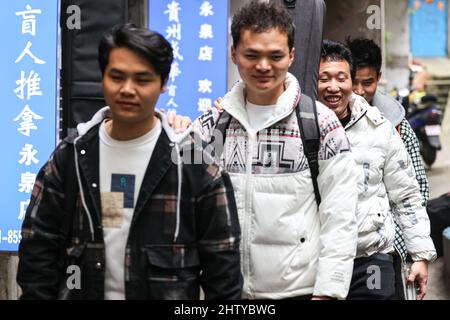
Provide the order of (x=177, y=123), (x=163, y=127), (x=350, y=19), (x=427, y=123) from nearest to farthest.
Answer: (x=163, y=127) < (x=177, y=123) < (x=350, y=19) < (x=427, y=123)

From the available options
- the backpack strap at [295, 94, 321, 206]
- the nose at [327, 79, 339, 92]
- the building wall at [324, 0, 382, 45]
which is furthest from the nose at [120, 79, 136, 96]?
the building wall at [324, 0, 382, 45]

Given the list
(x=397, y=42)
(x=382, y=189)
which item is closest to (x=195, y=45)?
(x=382, y=189)

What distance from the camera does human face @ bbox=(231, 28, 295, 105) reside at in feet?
10.5

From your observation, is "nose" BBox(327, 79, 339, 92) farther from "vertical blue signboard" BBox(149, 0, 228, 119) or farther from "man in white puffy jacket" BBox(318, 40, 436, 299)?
"vertical blue signboard" BBox(149, 0, 228, 119)

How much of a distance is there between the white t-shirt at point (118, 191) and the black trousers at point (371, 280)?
1.34 m

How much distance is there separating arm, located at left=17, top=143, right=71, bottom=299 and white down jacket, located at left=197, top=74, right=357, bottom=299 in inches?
29.3

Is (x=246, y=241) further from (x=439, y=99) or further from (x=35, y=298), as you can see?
(x=439, y=99)

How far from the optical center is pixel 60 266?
2938mm

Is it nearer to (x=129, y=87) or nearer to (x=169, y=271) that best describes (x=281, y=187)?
(x=169, y=271)

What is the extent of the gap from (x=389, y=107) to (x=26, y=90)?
231 centimetres

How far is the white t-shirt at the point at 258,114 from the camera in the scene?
130 inches

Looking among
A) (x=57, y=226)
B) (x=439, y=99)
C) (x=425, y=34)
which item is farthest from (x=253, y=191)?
(x=425, y=34)

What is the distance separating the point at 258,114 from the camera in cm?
333

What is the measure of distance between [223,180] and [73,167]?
571 mm
